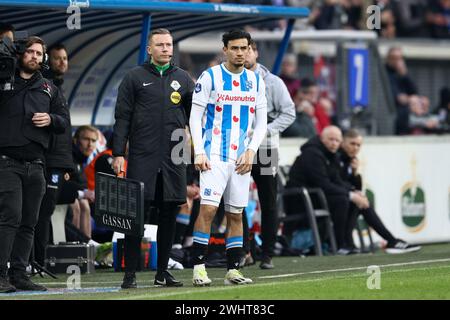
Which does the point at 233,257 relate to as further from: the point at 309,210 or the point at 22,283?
the point at 309,210

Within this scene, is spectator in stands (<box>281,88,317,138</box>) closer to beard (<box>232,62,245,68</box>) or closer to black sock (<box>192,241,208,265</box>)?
beard (<box>232,62,245,68</box>)

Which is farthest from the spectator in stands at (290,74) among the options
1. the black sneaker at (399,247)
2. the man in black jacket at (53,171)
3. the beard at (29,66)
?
the beard at (29,66)

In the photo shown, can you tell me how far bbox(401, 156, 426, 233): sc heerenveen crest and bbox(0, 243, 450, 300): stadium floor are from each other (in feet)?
14.3

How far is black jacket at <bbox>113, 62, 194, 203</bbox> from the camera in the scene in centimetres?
1189

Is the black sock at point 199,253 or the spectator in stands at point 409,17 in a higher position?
the spectator in stands at point 409,17

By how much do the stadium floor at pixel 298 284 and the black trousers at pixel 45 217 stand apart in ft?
1.15

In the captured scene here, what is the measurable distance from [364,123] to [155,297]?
1101 centimetres

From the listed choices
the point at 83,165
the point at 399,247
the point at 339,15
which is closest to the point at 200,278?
the point at 83,165

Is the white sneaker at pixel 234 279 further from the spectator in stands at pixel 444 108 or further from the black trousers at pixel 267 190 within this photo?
the spectator in stands at pixel 444 108

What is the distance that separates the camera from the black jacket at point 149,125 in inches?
468

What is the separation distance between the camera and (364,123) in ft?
69.8

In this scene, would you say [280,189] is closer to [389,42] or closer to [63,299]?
[63,299]

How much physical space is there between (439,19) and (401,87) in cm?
487

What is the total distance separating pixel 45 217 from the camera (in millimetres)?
13812
